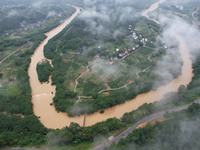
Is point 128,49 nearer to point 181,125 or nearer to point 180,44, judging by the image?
point 180,44

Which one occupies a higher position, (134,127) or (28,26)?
(134,127)

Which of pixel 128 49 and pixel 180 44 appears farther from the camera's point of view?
pixel 180 44

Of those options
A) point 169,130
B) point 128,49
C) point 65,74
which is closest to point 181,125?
point 169,130

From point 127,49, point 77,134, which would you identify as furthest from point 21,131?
point 127,49

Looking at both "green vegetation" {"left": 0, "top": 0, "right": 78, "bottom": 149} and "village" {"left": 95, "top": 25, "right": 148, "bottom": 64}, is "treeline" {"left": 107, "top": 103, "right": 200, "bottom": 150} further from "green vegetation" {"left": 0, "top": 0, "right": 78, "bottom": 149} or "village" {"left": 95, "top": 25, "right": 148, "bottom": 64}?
"village" {"left": 95, "top": 25, "right": 148, "bottom": 64}

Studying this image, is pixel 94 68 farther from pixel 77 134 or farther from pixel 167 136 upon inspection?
pixel 167 136

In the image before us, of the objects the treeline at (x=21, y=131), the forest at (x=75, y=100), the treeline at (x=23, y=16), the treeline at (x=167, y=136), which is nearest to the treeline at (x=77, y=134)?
the forest at (x=75, y=100)

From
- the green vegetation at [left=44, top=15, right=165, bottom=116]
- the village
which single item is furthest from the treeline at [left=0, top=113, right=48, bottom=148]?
the village
